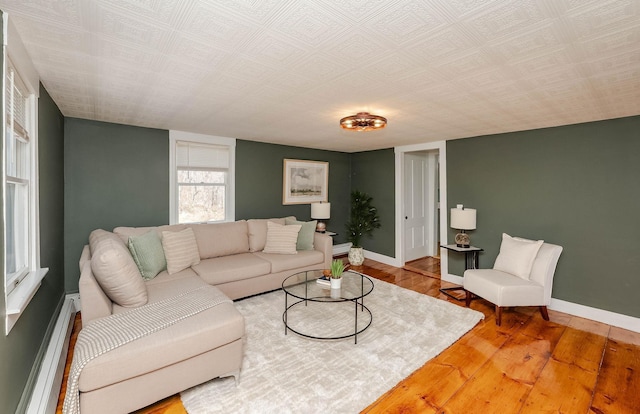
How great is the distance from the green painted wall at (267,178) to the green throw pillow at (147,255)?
168cm

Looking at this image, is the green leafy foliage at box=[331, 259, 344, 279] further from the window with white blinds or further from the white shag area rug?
the window with white blinds

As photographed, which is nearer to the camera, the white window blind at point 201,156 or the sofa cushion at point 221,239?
the sofa cushion at point 221,239

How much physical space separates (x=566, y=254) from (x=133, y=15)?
466 cm

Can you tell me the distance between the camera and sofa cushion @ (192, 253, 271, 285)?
3277mm

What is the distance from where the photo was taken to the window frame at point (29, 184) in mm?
1422

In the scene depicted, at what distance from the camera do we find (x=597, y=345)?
2.70 m

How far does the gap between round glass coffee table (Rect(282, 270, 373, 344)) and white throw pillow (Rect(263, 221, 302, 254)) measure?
70 centimetres

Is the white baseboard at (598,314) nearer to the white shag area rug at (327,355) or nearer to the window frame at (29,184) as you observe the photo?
the white shag area rug at (327,355)

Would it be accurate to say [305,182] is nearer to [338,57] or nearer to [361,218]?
[361,218]

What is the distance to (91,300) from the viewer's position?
6.65ft

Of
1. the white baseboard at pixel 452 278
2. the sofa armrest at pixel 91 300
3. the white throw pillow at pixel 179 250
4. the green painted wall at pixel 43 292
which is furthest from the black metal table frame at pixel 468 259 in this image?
the green painted wall at pixel 43 292

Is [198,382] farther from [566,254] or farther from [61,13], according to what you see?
[566,254]

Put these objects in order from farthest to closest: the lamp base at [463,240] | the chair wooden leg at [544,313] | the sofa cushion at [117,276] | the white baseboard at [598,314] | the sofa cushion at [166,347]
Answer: the lamp base at [463,240] < the chair wooden leg at [544,313] < the white baseboard at [598,314] < the sofa cushion at [117,276] < the sofa cushion at [166,347]

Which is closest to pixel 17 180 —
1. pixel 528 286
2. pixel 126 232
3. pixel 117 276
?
pixel 117 276
